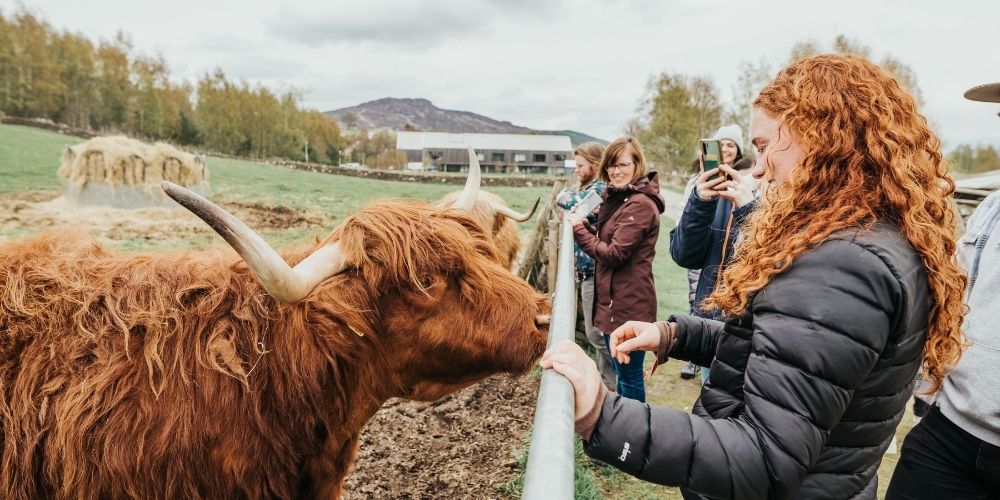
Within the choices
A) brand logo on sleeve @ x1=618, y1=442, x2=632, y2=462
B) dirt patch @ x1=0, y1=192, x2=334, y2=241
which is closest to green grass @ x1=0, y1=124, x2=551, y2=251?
dirt patch @ x1=0, y1=192, x2=334, y2=241

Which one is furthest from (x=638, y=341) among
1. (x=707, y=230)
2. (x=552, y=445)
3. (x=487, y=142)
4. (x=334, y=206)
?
(x=487, y=142)

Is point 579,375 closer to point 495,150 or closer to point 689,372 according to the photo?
point 689,372

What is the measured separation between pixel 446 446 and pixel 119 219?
1429 centimetres

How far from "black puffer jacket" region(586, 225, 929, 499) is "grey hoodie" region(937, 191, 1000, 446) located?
1.09 meters

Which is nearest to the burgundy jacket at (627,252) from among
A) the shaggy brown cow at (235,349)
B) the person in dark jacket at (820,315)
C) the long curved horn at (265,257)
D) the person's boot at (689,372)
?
the shaggy brown cow at (235,349)

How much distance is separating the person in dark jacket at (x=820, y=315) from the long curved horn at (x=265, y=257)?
1.15 metres

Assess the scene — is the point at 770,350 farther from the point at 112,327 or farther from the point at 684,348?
the point at 112,327

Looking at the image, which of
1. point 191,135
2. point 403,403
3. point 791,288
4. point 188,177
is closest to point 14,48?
point 191,135

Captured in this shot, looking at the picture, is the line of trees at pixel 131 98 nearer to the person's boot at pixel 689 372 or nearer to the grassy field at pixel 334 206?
the grassy field at pixel 334 206

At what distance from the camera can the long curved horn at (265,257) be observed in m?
1.79

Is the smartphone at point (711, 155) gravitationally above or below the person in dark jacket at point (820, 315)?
above

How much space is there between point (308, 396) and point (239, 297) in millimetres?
542

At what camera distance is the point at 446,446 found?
14.0ft

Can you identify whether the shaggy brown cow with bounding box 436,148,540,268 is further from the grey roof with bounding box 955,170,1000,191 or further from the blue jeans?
the grey roof with bounding box 955,170,1000,191
